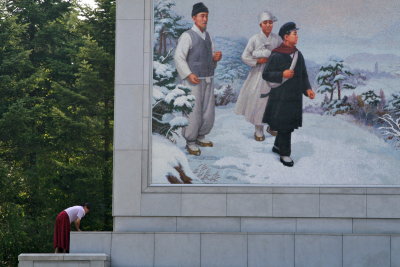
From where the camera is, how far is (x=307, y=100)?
23.6 metres

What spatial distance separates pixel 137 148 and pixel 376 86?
218 inches

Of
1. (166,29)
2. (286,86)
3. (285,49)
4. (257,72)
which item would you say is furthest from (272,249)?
(166,29)

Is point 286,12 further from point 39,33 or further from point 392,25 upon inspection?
point 39,33

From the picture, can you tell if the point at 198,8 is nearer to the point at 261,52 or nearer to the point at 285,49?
the point at 261,52

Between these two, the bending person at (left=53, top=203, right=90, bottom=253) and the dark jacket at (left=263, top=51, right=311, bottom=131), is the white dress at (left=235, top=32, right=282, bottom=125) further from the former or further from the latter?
the bending person at (left=53, top=203, right=90, bottom=253)

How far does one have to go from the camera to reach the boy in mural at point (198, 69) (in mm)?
23531

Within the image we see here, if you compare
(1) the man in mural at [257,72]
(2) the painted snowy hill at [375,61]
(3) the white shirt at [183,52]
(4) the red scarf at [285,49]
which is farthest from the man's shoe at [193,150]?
(2) the painted snowy hill at [375,61]

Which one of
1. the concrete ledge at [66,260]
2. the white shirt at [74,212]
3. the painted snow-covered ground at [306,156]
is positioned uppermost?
the painted snow-covered ground at [306,156]

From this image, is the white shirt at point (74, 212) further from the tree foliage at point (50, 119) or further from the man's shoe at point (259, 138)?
the tree foliage at point (50, 119)

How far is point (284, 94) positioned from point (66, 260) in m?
6.19

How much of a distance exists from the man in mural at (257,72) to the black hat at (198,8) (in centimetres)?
127

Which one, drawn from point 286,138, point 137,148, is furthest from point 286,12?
point 137,148

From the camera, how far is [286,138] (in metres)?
23.5

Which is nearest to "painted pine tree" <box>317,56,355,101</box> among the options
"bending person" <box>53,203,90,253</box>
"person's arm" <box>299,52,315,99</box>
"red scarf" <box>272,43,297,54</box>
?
"person's arm" <box>299,52,315,99</box>
